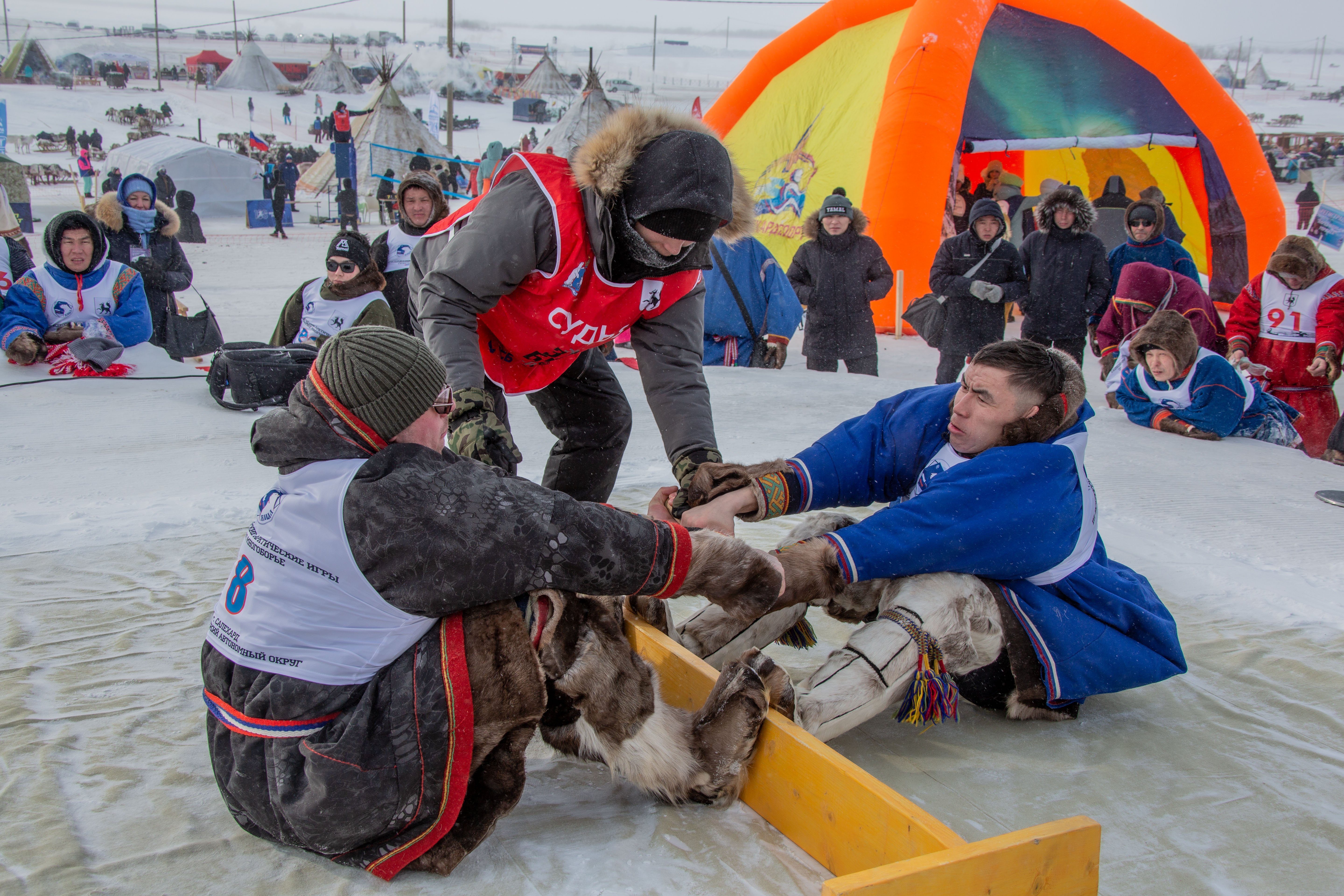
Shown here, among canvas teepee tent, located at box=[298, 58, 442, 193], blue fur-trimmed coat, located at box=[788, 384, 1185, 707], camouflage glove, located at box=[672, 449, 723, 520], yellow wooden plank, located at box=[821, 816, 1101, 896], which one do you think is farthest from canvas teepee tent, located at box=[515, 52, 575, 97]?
yellow wooden plank, located at box=[821, 816, 1101, 896]

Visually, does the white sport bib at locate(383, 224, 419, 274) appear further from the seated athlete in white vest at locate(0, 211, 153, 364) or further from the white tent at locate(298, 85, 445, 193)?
the white tent at locate(298, 85, 445, 193)

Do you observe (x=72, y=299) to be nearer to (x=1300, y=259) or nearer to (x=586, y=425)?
(x=586, y=425)

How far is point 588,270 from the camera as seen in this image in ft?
7.41

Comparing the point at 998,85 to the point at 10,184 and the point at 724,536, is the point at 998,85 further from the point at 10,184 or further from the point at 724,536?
the point at 10,184

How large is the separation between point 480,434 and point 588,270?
564mm

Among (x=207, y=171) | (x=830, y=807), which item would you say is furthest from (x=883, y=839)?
(x=207, y=171)

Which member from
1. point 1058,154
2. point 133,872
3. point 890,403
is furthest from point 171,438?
point 1058,154

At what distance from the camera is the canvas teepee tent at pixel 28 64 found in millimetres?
42906

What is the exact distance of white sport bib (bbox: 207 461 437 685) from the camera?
1.31 metres

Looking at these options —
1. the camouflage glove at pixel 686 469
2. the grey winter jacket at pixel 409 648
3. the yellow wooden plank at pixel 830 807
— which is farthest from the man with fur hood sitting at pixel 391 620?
the camouflage glove at pixel 686 469

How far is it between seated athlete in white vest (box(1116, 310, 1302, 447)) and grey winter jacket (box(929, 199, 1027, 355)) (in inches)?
47.6

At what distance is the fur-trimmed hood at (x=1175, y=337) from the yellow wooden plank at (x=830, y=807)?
3.73m

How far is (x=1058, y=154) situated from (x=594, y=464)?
35.8 feet

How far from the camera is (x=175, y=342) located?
225 inches
